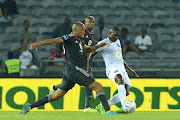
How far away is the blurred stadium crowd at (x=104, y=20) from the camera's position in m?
14.1

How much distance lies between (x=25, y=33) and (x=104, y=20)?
122 inches

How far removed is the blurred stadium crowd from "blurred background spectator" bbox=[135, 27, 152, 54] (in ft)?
0.55

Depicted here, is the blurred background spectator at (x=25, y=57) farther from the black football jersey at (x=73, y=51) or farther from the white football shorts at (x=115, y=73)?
the black football jersey at (x=73, y=51)

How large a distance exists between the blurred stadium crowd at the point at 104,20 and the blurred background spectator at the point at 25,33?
0.23 ft

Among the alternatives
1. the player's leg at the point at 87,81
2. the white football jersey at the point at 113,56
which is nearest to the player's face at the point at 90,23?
the white football jersey at the point at 113,56

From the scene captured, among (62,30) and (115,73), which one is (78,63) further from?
(62,30)

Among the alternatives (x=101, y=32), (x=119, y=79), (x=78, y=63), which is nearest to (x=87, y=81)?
(x=78, y=63)

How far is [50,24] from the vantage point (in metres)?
15.6

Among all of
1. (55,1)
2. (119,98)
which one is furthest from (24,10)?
(119,98)

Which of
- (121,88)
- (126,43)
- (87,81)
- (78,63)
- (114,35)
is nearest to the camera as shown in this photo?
(87,81)

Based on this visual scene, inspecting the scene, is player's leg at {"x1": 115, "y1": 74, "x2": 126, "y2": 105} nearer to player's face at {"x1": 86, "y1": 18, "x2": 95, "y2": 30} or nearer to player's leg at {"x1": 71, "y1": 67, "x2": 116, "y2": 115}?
player's leg at {"x1": 71, "y1": 67, "x2": 116, "y2": 115}

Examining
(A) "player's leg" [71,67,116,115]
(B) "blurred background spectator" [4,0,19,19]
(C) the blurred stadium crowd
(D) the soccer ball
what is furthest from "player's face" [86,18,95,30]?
(B) "blurred background spectator" [4,0,19,19]

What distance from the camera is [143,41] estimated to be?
563 inches

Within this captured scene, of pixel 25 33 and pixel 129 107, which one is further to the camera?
pixel 25 33
